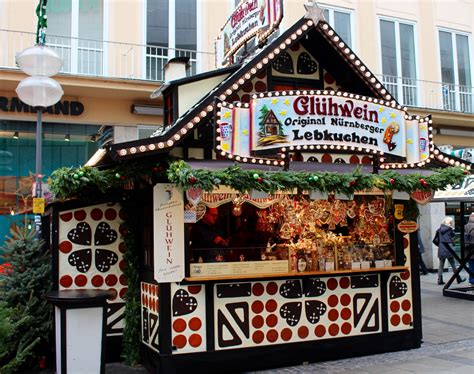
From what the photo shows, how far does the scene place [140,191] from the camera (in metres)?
7.65

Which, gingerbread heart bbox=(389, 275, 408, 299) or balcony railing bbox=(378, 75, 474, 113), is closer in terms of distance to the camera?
gingerbread heart bbox=(389, 275, 408, 299)

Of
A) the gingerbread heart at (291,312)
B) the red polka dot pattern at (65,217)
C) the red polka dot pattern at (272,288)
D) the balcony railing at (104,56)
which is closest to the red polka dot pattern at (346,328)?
the gingerbread heart at (291,312)

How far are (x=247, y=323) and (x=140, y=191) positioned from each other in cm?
238

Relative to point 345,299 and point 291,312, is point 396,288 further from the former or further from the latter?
point 291,312

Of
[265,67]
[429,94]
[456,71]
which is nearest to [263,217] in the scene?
[265,67]

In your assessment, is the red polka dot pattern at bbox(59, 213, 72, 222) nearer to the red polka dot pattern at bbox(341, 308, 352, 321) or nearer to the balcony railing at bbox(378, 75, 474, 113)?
the red polka dot pattern at bbox(341, 308, 352, 321)

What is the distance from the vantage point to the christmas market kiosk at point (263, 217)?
6840mm

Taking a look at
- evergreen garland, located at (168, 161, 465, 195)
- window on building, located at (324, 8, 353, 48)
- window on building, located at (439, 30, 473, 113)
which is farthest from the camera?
window on building, located at (439, 30, 473, 113)

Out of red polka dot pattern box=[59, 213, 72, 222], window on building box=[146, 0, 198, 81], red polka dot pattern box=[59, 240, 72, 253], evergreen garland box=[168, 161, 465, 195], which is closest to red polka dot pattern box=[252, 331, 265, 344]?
evergreen garland box=[168, 161, 465, 195]

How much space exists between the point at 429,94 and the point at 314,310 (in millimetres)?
12614

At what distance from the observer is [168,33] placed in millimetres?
14867

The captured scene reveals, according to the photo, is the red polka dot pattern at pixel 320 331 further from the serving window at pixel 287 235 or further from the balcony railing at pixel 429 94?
the balcony railing at pixel 429 94

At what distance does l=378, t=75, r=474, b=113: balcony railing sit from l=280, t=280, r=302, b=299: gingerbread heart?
37.2 feet

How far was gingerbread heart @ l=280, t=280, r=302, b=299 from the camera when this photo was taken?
744 centimetres
